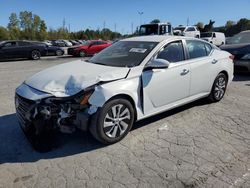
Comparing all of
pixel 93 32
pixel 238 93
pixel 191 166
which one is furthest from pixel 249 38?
pixel 93 32

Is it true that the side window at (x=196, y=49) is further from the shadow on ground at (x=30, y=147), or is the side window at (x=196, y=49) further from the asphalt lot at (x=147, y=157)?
the shadow on ground at (x=30, y=147)

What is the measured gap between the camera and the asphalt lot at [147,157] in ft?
9.92

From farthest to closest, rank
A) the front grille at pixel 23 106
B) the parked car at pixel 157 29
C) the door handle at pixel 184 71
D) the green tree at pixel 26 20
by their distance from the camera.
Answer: the green tree at pixel 26 20
the parked car at pixel 157 29
the door handle at pixel 184 71
the front grille at pixel 23 106

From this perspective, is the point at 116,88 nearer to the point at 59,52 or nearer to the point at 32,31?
the point at 59,52

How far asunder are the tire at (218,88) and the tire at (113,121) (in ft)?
7.91

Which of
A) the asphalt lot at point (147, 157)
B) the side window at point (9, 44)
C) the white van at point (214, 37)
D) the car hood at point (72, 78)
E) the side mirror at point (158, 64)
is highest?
the white van at point (214, 37)

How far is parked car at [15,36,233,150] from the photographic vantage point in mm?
3582

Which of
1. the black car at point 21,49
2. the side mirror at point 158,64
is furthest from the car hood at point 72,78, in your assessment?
the black car at point 21,49

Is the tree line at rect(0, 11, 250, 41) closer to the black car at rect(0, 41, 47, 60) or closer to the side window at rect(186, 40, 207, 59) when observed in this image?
the black car at rect(0, 41, 47, 60)

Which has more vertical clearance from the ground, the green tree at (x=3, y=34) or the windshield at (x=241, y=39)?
the green tree at (x=3, y=34)

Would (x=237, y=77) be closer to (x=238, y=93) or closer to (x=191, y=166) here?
(x=238, y=93)

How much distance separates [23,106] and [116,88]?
1.36 metres

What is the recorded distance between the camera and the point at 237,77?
8.74 meters

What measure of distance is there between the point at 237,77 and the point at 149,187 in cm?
697
